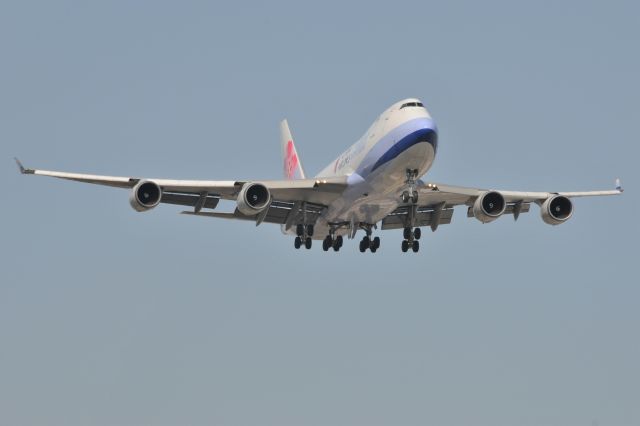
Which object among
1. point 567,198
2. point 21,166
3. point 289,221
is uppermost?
point 567,198

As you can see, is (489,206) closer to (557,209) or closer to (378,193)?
(557,209)

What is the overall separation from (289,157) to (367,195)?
21078 mm

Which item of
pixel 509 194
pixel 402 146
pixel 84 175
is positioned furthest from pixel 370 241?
pixel 84 175

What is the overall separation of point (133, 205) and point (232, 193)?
556 cm

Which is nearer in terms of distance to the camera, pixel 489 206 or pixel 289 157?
pixel 489 206

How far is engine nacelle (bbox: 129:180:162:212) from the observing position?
168ft

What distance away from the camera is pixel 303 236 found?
195 ft

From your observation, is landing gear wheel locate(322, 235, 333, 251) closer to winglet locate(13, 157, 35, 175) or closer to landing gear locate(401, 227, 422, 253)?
landing gear locate(401, 227, 422, 253)

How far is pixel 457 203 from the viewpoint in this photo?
59062 mm

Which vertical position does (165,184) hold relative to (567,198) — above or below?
below

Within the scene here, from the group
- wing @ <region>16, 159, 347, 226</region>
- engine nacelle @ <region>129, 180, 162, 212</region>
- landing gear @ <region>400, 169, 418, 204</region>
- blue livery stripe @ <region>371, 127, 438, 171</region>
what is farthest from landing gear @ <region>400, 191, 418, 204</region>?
engine nacelle @ <region>129, 180, 162, 212</region>

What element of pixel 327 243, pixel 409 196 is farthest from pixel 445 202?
pixel 409 196

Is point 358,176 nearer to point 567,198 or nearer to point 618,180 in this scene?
point 567,198

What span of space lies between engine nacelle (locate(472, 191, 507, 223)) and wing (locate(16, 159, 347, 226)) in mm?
6533
